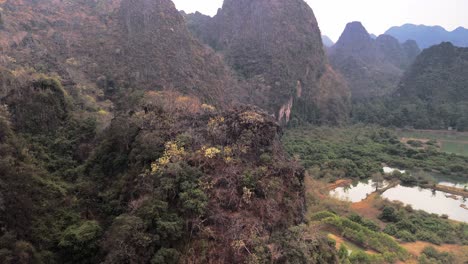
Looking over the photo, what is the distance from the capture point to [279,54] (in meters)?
56.8

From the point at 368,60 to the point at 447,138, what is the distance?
162ft

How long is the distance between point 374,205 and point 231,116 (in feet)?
51.6

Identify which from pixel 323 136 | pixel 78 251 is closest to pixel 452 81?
pixel 323 136

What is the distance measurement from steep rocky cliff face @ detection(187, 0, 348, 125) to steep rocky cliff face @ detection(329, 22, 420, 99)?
1457 cm

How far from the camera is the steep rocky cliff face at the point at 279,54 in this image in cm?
5291

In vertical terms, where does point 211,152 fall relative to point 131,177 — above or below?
above

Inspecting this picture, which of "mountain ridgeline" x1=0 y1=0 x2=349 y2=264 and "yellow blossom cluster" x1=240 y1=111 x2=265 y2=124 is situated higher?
"yellow blossom cluster" x1=240 y1=111 x2=265 y2=124

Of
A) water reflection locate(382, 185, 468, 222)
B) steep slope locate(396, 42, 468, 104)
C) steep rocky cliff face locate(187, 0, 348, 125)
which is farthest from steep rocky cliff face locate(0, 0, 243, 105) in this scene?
→ steep slope locate(396, 42, 468, 104)

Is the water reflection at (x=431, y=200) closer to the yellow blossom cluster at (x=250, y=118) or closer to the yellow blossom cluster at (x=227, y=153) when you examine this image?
the yellow blossom cluster at (x=250, y=118)

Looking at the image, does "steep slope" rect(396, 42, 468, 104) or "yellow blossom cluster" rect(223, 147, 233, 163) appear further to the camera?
"steep slope" rect(396, 42, 468, 104)

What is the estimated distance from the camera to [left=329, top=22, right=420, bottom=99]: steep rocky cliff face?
259 ft

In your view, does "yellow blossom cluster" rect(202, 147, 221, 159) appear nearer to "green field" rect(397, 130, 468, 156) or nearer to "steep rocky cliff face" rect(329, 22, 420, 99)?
"green field" rect(397, 130, 468, 156)

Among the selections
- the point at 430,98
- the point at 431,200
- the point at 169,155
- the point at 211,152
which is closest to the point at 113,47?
the point at 169,155

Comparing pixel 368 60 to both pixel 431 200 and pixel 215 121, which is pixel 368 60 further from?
pixel 215 121
